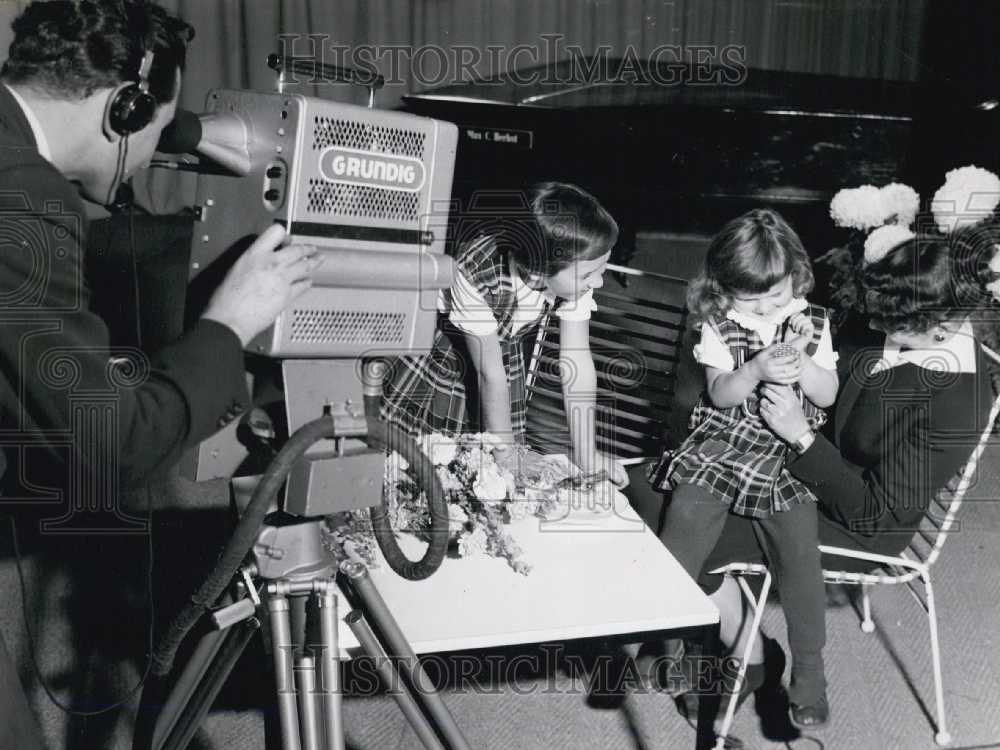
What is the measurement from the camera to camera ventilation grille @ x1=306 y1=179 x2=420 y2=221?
106 cm

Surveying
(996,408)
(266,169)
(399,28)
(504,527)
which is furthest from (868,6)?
(266,169)

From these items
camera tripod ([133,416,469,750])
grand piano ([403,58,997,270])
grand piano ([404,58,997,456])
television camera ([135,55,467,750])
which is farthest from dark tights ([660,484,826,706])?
grand piano ([403,58,997,270])

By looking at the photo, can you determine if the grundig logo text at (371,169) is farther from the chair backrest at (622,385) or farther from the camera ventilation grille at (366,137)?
the chair backrest at (622,385)

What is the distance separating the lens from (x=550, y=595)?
5.06ft

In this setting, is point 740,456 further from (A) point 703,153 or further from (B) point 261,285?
(A) point 703,153

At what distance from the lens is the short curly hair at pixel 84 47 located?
108 cm

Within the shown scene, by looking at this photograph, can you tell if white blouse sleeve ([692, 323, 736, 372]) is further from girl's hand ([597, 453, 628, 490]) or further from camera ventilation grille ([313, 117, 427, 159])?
camera ventilation grille ([313, 117, 427, 159])

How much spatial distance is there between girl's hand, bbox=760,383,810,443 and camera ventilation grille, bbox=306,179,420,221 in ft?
4.24

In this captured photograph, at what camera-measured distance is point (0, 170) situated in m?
0.99

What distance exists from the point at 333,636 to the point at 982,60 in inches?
232

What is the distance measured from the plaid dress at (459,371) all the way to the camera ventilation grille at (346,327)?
1.10 meters

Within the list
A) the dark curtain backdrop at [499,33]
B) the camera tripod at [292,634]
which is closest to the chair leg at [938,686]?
the camera tripod at [292,634]

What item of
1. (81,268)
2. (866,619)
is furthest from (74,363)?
(866,619)

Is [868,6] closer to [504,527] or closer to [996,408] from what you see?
[996,408]
